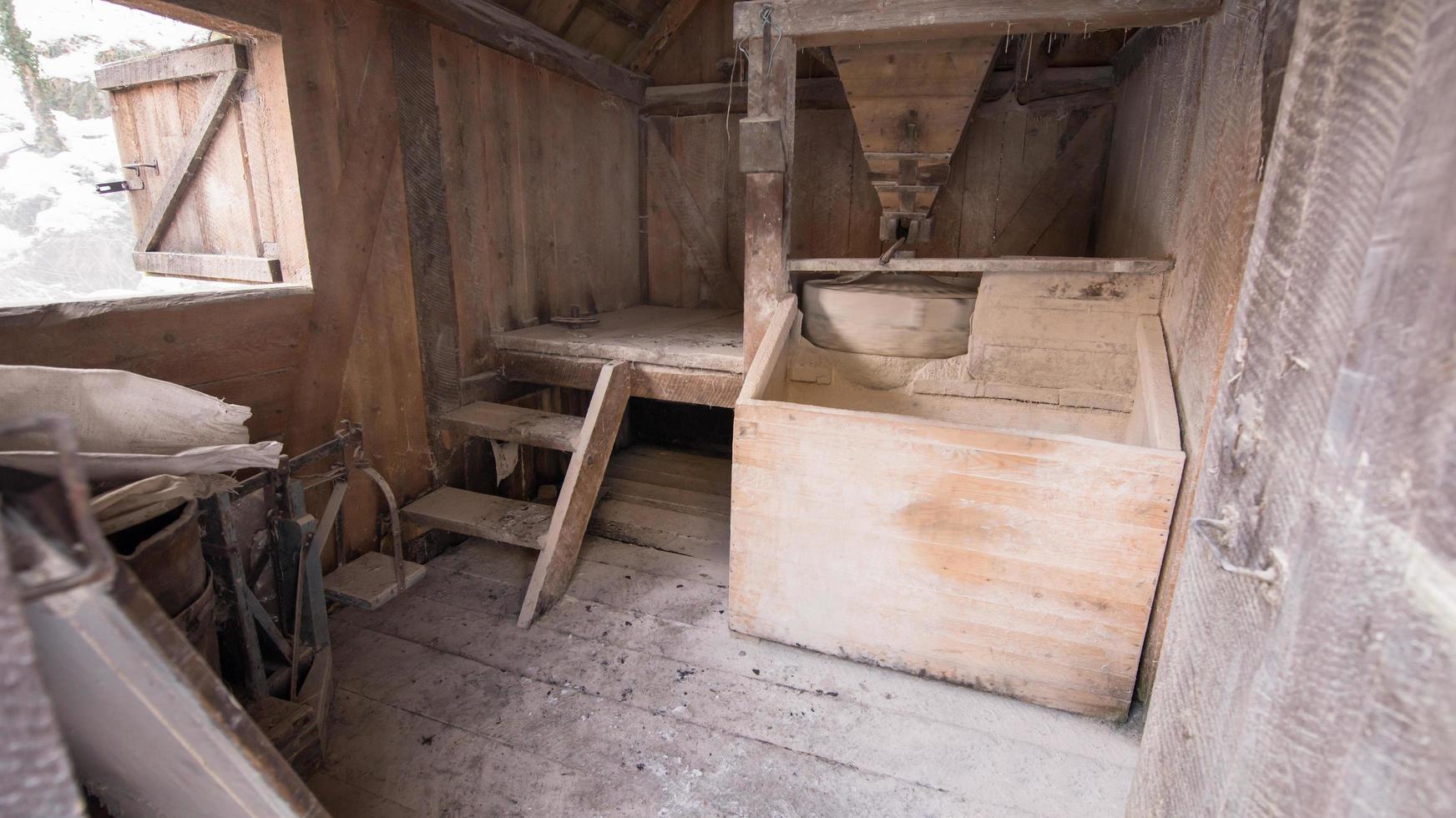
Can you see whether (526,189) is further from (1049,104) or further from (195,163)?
(1049,104)

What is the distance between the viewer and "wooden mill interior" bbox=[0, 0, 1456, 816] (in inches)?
23.6

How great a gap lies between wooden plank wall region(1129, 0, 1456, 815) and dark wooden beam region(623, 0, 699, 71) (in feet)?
10.8

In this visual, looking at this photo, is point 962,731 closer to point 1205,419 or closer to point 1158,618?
point 1158,618

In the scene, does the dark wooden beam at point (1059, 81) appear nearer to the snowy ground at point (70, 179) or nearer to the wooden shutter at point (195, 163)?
the wooden shutter at point (195, 163)

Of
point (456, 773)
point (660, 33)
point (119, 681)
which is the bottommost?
point (456, 773)

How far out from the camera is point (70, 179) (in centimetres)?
211

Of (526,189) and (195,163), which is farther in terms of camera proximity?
(526,189)

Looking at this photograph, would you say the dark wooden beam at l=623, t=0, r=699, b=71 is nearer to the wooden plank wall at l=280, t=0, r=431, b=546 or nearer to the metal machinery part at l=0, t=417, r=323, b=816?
the wooden plank wall at l=280, t=0, r=431, b=546

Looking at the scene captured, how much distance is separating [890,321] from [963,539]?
938 mm

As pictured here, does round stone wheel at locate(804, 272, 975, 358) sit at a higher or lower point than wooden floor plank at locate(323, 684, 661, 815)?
higher

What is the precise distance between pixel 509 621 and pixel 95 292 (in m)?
1.47

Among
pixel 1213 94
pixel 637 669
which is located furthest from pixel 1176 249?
pixel 637 669

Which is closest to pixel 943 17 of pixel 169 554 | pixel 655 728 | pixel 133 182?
pixel 655 728

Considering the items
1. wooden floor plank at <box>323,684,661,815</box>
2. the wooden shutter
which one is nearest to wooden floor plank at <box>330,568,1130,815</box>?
wooden floor plank at <box>323,684,661,815</box>
